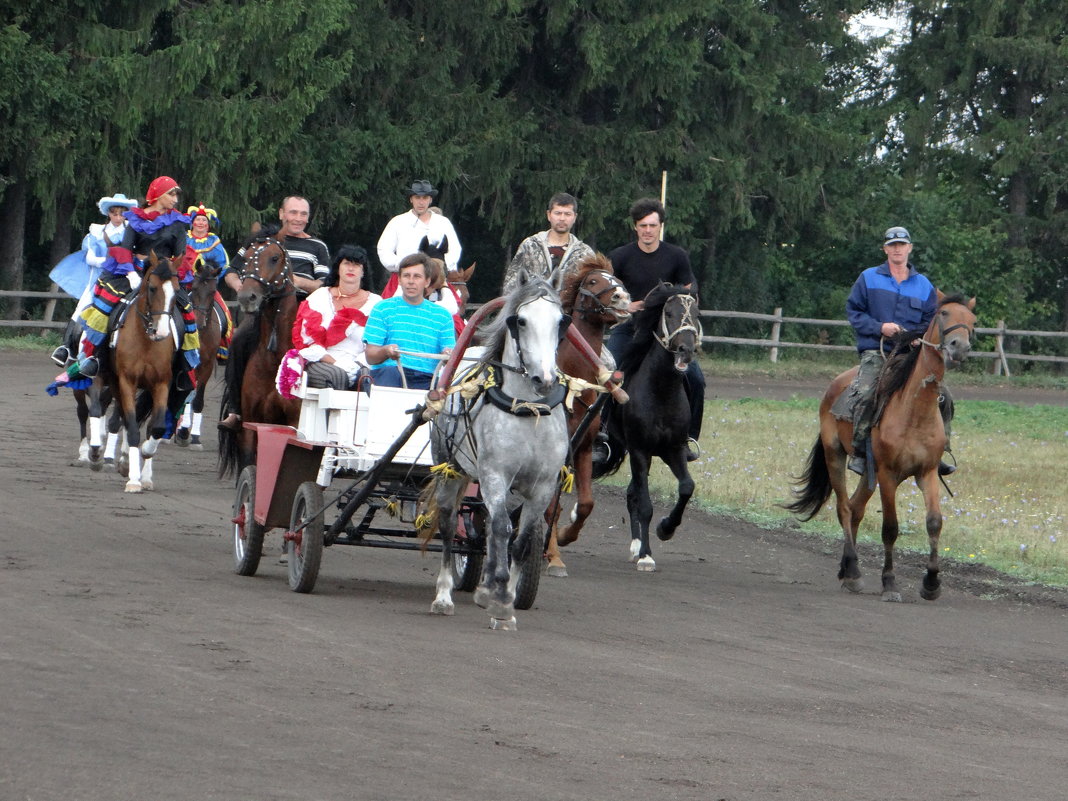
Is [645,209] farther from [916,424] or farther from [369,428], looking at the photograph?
[369,428]

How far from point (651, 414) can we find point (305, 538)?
145 inches

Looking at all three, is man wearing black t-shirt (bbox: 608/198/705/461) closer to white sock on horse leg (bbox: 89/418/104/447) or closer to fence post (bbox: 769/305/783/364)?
white sock on horse leg (bbox: 89/418/104/447)

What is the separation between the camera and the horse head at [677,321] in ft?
39.9

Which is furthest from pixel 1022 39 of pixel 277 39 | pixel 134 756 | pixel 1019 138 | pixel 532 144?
pixel 134 756

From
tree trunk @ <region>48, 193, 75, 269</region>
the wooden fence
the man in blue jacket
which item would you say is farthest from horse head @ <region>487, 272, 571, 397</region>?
the wooden fence

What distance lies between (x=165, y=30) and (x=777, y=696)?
95.0 feet

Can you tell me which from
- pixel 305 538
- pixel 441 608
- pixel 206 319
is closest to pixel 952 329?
pixel 441 608

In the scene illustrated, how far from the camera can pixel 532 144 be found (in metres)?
37.8

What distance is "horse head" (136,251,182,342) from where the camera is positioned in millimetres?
15047

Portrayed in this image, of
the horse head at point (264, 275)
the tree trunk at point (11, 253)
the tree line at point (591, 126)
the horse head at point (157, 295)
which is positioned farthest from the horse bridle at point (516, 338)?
the tree trunk at point (11, 253)

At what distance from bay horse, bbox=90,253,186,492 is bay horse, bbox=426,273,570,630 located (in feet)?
20.4

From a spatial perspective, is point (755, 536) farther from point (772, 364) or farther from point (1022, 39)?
point (1022, 39)

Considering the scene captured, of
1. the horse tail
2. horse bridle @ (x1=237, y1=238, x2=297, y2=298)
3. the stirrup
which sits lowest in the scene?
the horse tail

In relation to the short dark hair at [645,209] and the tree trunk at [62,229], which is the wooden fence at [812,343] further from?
the short dark hair at [645,209]
